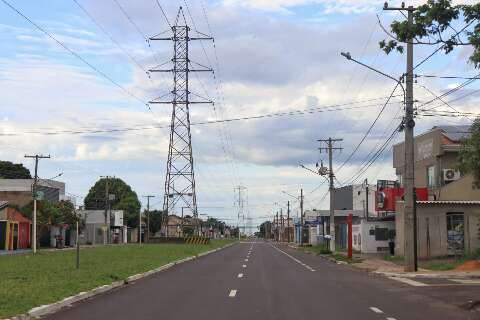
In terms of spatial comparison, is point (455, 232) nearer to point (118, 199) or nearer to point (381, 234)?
point (381, 234)

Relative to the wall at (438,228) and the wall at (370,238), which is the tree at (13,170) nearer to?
the wall at (370,238)

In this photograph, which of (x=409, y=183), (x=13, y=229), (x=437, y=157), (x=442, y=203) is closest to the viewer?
(x=409, y=183)

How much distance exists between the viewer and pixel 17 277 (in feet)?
75.0

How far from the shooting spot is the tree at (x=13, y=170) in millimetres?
110750

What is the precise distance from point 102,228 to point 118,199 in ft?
92.3

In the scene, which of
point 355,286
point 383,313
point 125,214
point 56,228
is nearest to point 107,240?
point 56,228

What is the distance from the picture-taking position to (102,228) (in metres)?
111

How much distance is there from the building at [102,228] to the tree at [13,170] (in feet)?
39.9

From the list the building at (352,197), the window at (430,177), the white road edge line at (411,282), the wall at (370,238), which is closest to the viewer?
the white road edge line at (411,282)

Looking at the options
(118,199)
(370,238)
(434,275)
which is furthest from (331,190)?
(118,199)

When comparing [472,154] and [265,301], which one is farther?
[472,154]

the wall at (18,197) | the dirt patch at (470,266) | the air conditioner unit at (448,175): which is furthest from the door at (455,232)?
the wall at (18,197)

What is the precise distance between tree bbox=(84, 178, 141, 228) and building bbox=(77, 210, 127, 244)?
1078cm

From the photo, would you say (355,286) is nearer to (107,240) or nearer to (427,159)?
(427,159)
